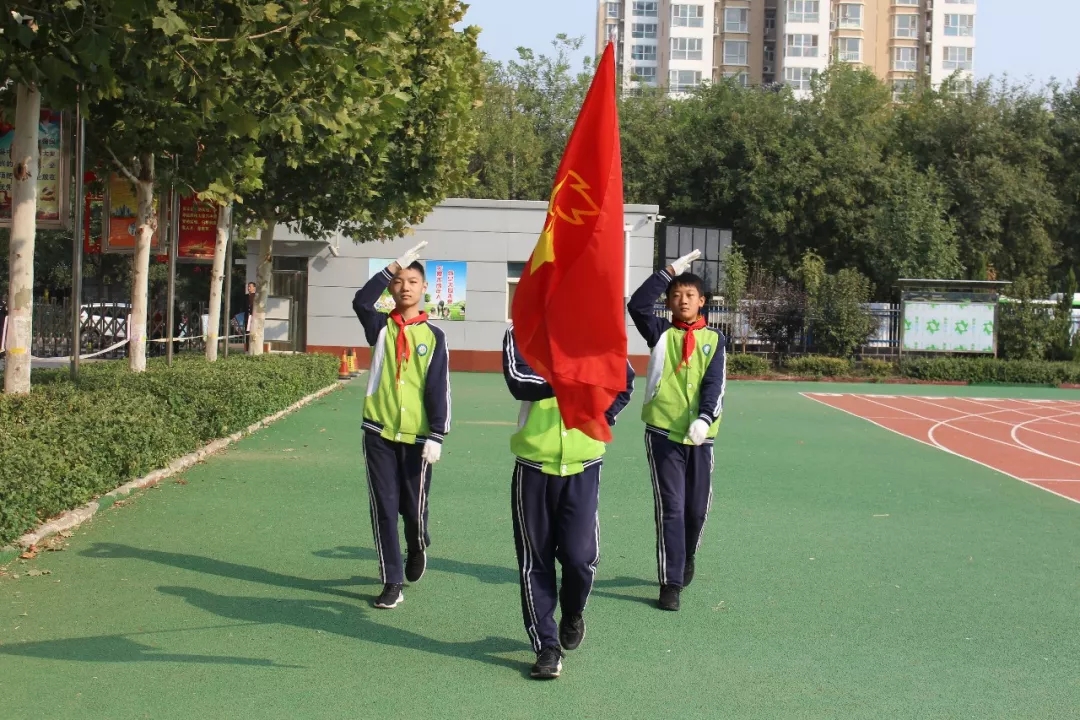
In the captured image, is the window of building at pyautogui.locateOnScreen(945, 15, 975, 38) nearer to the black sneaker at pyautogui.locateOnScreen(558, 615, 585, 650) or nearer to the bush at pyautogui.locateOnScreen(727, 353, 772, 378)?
the bush at pyautogui.locateOnScreen(727, 353, 772, 378)

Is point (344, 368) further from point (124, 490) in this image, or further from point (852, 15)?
point (852, 15)

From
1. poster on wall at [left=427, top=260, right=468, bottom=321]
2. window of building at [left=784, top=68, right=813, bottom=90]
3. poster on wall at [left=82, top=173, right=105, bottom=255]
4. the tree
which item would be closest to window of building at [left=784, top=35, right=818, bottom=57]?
window of building at [left=784, top=68, right=813, bottom=90]

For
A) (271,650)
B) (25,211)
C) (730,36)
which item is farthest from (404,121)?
(730,36)

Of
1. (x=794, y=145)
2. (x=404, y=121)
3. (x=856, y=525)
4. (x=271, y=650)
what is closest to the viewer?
(x=271, y=650)

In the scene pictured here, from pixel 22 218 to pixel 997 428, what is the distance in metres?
15.4

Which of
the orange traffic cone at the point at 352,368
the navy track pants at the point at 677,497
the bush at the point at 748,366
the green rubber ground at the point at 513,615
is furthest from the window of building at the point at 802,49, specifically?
the navy track pants at the point at 677,497

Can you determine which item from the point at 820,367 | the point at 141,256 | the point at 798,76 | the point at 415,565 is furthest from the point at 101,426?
the point at 798,76

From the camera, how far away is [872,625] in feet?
21.2

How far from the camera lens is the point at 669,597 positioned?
22.1 feet

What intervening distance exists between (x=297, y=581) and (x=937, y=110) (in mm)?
49512

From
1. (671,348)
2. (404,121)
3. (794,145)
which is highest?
(794,145)

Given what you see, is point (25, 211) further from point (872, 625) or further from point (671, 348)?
point (872, 625)

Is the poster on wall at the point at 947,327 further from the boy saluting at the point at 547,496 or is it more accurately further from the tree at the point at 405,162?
the boy saluting at the point at 547,496

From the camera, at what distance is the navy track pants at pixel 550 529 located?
552cm
